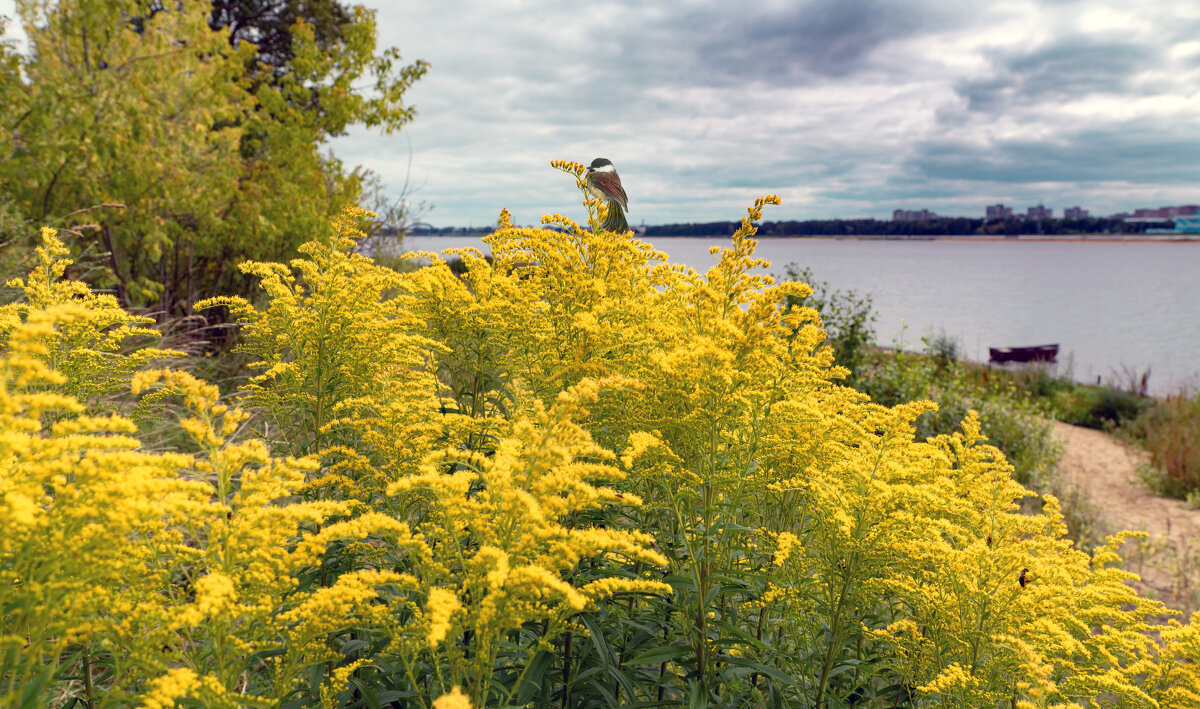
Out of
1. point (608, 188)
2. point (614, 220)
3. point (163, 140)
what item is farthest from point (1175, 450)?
point (163, 140)

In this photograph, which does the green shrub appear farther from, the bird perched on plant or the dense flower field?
the bird perched on plant

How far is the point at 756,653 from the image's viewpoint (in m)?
3.09

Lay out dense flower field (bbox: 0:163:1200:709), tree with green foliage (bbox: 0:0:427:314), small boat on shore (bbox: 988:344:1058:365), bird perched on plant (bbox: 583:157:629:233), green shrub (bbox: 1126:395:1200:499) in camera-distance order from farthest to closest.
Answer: small boat on shore (bbox: 988:344:1058:365) < green shrub (bbox: 1126:395:1200:499) < tree with green foliage (bbox: 0:0:427:314) < bird perched on plant (bbox: 583:157:629:233) < dense flower field (bbox: 0:163:1200:709)

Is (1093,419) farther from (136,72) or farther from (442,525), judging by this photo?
(136,72)

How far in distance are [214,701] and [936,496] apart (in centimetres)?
274

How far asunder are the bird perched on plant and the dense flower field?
0.18 m

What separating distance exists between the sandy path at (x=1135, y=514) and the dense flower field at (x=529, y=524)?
480 cm

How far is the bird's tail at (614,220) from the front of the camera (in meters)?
3.87

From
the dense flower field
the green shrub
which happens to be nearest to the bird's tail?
the dense flower field

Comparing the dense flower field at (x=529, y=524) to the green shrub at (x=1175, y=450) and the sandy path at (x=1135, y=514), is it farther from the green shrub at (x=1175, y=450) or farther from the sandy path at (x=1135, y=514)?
the green shrub at (x=1175, y=450)

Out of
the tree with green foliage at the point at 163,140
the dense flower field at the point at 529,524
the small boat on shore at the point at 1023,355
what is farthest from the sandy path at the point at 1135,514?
the tree with green foliage at the point at 163,140

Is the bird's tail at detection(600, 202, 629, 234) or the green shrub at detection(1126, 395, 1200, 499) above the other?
the bird's tail at detection(600, 202, 629, 234)

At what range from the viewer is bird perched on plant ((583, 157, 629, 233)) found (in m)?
3.73

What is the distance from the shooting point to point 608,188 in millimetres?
3746
